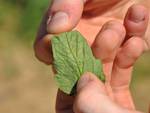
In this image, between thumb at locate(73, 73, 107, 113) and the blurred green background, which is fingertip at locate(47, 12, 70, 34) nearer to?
thumb at locate(73, 73, 107, 113)

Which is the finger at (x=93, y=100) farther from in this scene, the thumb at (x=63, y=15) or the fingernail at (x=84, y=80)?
the thumb at (x=63, y=15)

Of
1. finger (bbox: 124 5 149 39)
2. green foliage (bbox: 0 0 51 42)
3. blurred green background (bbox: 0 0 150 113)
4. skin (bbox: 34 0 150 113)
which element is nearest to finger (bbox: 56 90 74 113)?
skin (bbox: 34 0 150 113)

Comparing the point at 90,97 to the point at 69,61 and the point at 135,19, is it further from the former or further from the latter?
the point at 135,19

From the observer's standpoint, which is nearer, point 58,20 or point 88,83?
point 88,83

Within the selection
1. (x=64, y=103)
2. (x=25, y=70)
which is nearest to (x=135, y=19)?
(x=64, y=103)

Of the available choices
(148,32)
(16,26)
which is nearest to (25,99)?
(16,26)

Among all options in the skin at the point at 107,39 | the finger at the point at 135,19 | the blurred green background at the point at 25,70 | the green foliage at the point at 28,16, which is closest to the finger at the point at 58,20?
the skin at the point at 107,39

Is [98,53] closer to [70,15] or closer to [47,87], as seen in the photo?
[70,15]
